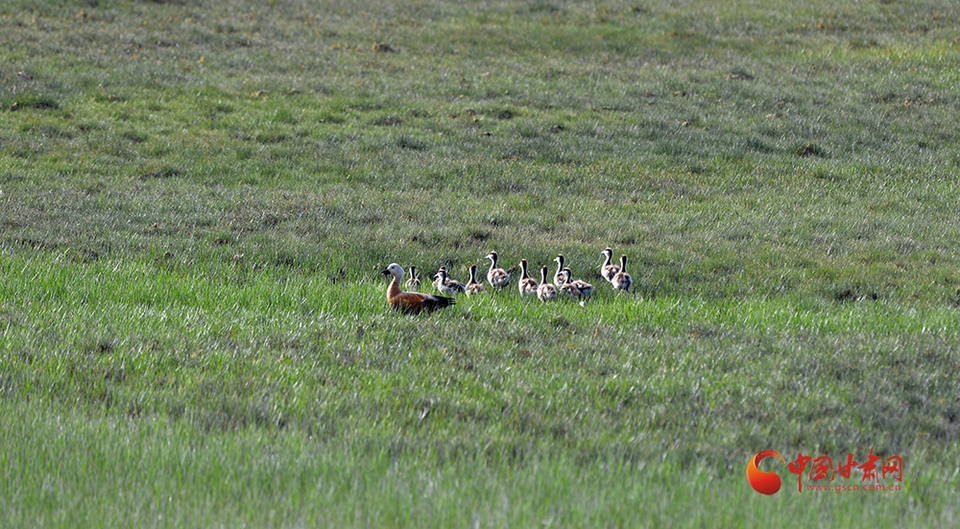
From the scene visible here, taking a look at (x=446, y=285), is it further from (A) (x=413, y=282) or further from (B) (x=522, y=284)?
(B) (x=522, y=284)

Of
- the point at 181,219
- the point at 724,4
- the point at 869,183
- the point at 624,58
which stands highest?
the point at 724,4

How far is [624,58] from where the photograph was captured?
28906 millimetres

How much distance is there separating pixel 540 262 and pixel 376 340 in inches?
192

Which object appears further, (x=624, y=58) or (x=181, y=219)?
(x=624, y=58)

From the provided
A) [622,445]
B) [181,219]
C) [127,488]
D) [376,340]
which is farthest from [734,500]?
[181,219]

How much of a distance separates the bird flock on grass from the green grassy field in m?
0.28

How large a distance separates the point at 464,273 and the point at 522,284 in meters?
1.51

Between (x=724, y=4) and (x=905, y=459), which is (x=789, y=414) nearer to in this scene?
(x=905, y=459)

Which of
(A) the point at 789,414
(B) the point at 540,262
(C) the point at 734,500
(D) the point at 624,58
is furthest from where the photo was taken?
(D) the point at 624,58

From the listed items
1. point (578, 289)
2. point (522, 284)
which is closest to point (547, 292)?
point (578, 289)

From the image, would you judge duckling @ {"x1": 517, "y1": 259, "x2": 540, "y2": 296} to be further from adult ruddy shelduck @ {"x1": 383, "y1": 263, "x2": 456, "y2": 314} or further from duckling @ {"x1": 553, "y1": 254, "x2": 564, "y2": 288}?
adult ruddy shelduck @ {"x1": 383, "y1": 263, "x2": 456, "y2": 314}

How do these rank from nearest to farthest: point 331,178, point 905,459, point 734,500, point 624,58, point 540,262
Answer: point 734,500 < point 905,459 < point 540,262 < point 331,178 < point 624,58

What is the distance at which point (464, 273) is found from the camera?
40.8 feet

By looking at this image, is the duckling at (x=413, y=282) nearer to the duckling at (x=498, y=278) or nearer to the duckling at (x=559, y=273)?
the duckling at (x=498, y=278)
